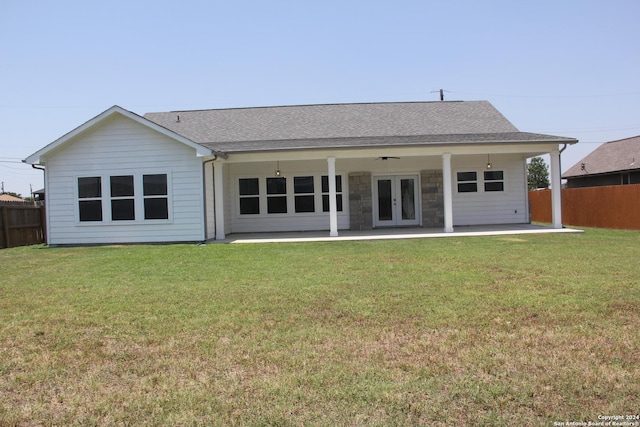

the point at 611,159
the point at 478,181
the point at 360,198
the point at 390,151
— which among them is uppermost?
the point at 611,159

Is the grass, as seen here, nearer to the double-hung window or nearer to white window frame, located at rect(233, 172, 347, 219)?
white window frame, located at rect(233, 172, 347, 219)

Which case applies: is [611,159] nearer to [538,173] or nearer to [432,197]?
[432,197]

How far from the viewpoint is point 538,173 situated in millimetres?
53000

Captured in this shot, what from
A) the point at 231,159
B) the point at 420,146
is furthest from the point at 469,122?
the point at 231,159

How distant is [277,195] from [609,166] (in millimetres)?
20678

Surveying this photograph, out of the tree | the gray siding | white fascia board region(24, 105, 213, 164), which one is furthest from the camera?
the tree

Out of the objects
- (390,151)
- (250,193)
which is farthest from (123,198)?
(390,151)

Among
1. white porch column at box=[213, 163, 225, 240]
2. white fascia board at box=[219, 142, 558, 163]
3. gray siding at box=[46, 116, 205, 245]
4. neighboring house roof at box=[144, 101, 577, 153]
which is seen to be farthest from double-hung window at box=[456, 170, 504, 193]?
gray siding at box=[46, 116, 205, 245]

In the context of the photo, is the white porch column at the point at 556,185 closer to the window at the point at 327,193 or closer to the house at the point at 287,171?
the house at the point at 287,171

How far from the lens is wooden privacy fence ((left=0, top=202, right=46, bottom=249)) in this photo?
1611cm

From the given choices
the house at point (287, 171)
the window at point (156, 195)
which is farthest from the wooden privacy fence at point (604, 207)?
the window at point (156, 195)

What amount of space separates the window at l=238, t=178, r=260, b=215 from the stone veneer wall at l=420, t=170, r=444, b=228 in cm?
625

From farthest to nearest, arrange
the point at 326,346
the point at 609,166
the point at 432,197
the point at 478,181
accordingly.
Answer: the point at 609,166 → the point at 478,181 → the point at 432,197 → the point at 326,346

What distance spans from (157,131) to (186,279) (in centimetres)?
791
